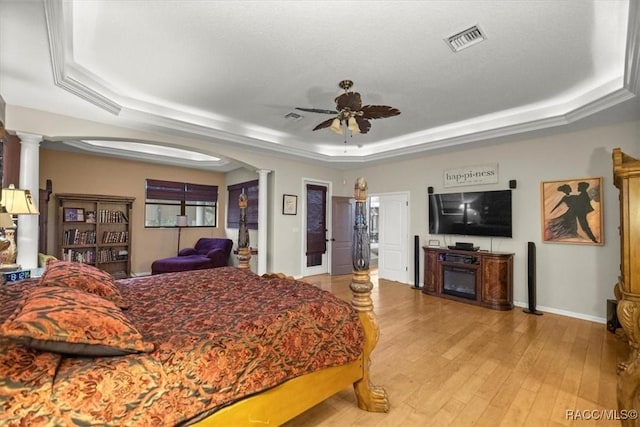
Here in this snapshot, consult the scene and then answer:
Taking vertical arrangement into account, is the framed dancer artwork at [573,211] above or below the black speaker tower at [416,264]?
above

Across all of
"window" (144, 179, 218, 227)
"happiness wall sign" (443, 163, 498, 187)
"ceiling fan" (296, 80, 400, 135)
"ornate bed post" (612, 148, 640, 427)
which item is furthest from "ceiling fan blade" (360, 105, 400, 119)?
"window" (144, 179, 218, 227)

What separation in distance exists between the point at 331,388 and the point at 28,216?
397 centimetres

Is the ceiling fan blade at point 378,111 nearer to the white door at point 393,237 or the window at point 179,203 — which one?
the white door at point 393,237

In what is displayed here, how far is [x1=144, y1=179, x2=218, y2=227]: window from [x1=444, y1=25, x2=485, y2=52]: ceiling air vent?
6417mm

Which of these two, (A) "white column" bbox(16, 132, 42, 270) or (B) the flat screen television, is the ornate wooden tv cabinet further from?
(A) "white column" bbox(16, 132, 42, 270)

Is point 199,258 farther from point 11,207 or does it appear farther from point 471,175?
point 471,175

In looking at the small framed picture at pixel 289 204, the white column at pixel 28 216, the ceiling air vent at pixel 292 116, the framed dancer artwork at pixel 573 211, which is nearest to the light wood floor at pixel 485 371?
the framed dancer artwork at pixel 573 211

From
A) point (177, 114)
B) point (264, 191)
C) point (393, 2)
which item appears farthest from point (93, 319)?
point (264, 191)

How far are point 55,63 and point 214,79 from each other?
1365mm

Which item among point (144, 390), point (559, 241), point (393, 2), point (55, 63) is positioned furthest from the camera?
point (559, 241)

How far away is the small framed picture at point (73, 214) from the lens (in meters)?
5.39

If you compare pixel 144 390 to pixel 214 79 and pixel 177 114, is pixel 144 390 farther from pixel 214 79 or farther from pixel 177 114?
pixel 177 114

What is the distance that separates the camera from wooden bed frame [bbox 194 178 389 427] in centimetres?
147

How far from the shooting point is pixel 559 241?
13.6 ft
